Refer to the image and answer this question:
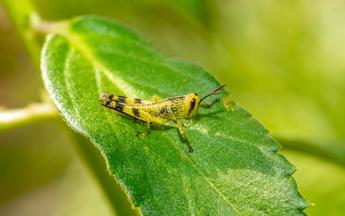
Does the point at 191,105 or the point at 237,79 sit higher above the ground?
the point at 237,79

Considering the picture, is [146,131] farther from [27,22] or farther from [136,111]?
[27,22]

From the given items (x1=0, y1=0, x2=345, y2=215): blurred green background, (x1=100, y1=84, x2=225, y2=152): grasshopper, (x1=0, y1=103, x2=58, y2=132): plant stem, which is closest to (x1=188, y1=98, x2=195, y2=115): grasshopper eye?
(x1=100, y1=84, x2=225, y2=152): grasshopper

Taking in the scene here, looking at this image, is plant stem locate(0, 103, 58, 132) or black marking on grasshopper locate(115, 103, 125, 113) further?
plant stem locate(0, 103, 58, 132)

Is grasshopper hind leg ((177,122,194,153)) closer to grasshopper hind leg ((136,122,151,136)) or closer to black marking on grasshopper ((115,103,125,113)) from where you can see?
grasshopper hind leg ((136,122,151,136))

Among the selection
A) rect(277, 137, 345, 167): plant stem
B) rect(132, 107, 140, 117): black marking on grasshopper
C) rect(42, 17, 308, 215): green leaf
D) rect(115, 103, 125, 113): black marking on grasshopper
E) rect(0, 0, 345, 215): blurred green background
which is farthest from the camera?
rect(0, 0, 345, 215): blurred green background

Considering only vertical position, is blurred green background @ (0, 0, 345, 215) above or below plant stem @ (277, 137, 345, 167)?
above

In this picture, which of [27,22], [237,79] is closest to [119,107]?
[27,22]

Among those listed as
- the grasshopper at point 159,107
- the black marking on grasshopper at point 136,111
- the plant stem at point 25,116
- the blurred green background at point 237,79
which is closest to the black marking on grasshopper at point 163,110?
the grasshopper at point 159,107

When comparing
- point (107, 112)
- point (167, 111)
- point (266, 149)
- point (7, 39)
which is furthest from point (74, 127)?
point (7, 39)
